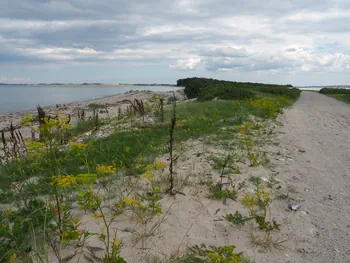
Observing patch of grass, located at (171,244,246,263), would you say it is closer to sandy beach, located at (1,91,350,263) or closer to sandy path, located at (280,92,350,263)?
sandy beach, located at (1,91,350,263)

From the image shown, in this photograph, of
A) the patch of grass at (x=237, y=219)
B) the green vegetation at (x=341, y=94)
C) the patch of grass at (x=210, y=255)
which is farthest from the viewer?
the green vegetation at (x=341, y=94)

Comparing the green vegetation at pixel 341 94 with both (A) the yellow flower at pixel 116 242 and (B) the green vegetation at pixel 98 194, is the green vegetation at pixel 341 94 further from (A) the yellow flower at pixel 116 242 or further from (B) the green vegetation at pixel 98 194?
(A) the yellow flower at pixel 116 242

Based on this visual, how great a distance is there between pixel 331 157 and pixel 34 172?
17.9 ft

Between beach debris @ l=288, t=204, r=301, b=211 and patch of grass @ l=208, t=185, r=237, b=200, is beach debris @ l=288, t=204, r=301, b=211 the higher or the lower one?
the lower one

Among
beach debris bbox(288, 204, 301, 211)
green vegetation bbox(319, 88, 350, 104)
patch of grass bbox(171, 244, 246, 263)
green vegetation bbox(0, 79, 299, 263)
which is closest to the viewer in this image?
patch of grass bbox(171, 244, 246, 263)

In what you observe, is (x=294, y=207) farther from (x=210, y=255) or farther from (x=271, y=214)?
(x=210, y=255)

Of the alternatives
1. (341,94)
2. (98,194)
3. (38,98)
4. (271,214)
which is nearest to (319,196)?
(271,214)

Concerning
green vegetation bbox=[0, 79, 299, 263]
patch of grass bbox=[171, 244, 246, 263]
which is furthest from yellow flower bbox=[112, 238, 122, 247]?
patch of grass bbox=[171, 244, 246, 263]

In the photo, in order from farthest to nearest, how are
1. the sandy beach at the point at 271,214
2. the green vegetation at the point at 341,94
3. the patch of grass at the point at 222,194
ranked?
the green vegetation at the point at 341,94
the patch of grass at the point at 222,194
the sandy beach at the point at 271,214

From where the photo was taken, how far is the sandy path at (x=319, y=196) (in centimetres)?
255

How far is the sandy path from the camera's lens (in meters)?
2.55

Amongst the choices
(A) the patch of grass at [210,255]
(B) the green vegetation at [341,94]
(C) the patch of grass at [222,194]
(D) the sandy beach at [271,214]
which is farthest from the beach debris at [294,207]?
(B) the green vegetation at [341,94]

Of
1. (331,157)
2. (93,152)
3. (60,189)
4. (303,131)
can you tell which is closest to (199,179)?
(60,189)

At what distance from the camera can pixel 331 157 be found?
17.6ft
